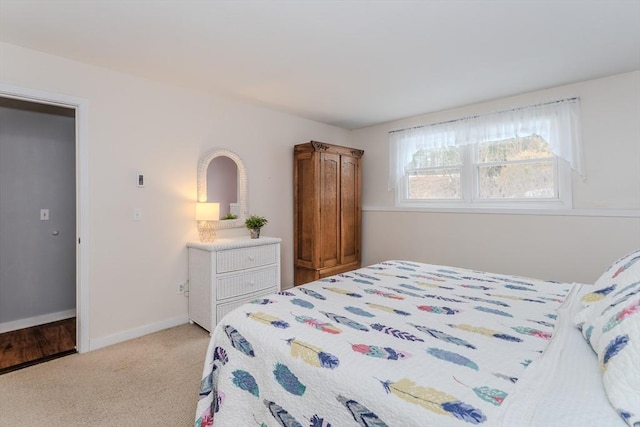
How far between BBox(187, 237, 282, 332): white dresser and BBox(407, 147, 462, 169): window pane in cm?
213

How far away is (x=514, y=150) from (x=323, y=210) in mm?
2193

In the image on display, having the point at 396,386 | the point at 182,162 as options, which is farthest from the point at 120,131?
the point at 396,386

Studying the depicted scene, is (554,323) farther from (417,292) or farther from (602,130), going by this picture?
(602,130)

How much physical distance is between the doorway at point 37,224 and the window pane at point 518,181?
426 centimetres

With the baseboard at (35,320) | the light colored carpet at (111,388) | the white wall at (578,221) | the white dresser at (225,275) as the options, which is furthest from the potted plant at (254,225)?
the baseboard at (35,320)

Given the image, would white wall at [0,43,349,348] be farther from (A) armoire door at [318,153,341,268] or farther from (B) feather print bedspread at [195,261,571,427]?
(B) feather print bedspread at [195,261,571,427]

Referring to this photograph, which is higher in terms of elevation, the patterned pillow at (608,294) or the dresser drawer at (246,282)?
the patterned pillow at (608,294)

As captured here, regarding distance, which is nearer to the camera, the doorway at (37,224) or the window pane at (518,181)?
the doorway at (37,224)

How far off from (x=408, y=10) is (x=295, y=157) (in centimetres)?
235

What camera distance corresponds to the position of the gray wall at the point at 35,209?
9.56 feet

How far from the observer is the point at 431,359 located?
3.35ft

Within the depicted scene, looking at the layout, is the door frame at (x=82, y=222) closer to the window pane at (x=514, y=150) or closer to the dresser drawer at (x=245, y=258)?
the dresser drawer at (x=245, y=258)

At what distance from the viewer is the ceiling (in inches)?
71.6

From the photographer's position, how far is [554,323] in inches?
52.1
